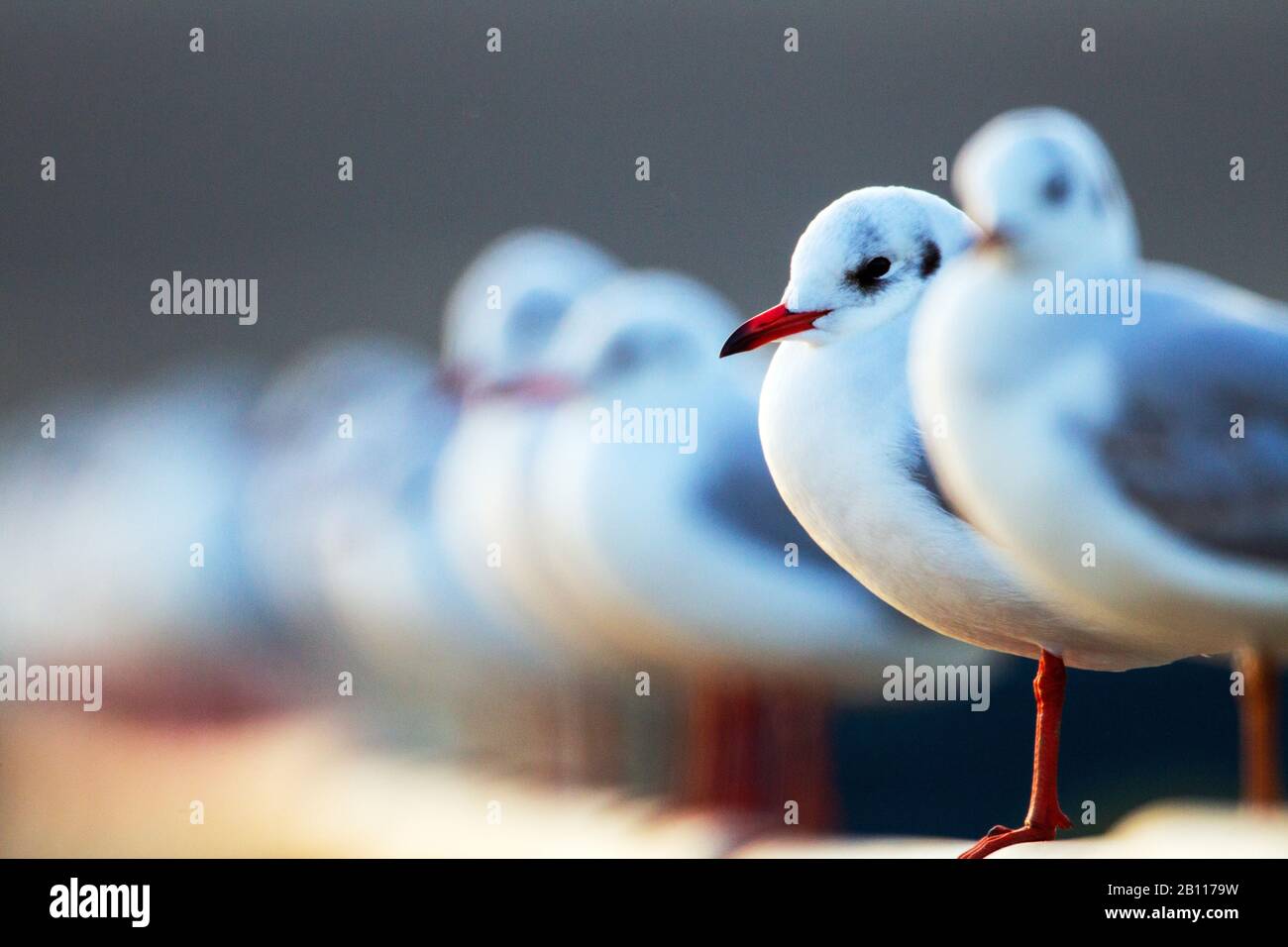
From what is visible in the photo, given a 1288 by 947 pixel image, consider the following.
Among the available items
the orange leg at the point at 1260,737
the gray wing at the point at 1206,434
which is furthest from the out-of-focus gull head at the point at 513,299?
the orange leg at the point at 1260,737

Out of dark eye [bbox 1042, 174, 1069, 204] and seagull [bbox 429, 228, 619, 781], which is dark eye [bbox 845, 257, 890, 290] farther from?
seagull [bbox 429, 228, 619, 781]

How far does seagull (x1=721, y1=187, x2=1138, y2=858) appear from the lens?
2.34 m

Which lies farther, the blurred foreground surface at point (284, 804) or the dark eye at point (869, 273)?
the blurred foreground surface at point (284, 804)

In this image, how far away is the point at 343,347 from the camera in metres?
2.58

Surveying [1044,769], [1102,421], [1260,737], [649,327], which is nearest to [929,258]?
[1102,421]

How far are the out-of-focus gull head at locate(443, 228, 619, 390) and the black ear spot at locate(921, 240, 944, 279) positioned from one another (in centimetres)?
66

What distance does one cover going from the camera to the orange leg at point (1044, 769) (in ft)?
8.02

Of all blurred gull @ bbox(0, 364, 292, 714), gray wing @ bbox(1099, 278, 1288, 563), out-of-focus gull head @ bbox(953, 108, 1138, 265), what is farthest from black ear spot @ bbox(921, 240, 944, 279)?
blurred gull @ bbox(0, 364, 292, 714)

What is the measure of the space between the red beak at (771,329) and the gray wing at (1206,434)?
628mm

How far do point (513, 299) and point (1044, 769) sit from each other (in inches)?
59.8

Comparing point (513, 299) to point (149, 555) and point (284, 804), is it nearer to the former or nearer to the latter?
point (149, 555)

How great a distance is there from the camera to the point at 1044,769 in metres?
A: 2.46

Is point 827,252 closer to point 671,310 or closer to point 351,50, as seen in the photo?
point 671,310

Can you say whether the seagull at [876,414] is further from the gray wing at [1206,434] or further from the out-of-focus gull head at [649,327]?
the gray wing at [1206,434]
